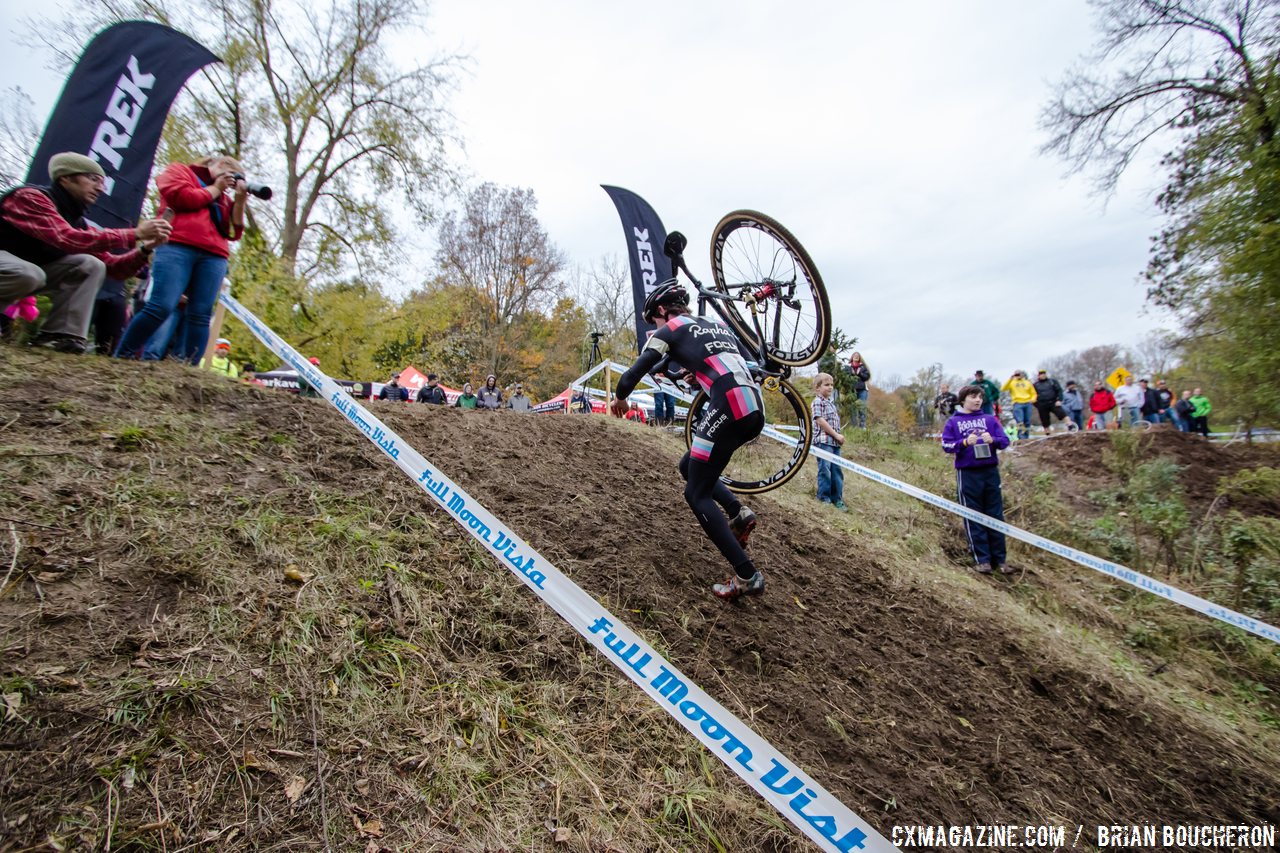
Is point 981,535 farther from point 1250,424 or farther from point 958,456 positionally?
point 1250,424

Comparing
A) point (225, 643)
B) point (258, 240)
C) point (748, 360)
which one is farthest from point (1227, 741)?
point (258, 240)

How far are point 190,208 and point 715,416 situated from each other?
171 inches

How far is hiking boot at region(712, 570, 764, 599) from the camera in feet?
13.0

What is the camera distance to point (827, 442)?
8.38 metres

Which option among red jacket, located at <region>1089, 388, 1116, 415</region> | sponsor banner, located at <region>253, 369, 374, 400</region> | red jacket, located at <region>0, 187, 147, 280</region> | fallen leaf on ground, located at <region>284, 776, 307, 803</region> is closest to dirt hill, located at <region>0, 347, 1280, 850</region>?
fallen leaf on ground, located at <region>284, 776, 307, 803</region>

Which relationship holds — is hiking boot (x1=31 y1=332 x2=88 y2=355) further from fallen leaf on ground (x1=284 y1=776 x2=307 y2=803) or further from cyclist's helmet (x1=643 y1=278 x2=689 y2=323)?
cyclist's helmet (x1=643 y1=278 x2=689 y2=323)

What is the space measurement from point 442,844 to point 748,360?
410 centimetres

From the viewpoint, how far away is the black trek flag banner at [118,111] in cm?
507

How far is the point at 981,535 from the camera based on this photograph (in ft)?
23.6

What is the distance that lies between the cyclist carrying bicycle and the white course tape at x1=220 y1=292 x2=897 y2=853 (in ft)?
4.32

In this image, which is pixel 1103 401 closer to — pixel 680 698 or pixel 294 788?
pixel 680 698

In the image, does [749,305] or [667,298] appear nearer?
[667,298]

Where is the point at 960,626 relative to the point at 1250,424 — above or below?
below

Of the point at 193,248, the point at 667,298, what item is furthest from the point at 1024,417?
the point at 193,248
